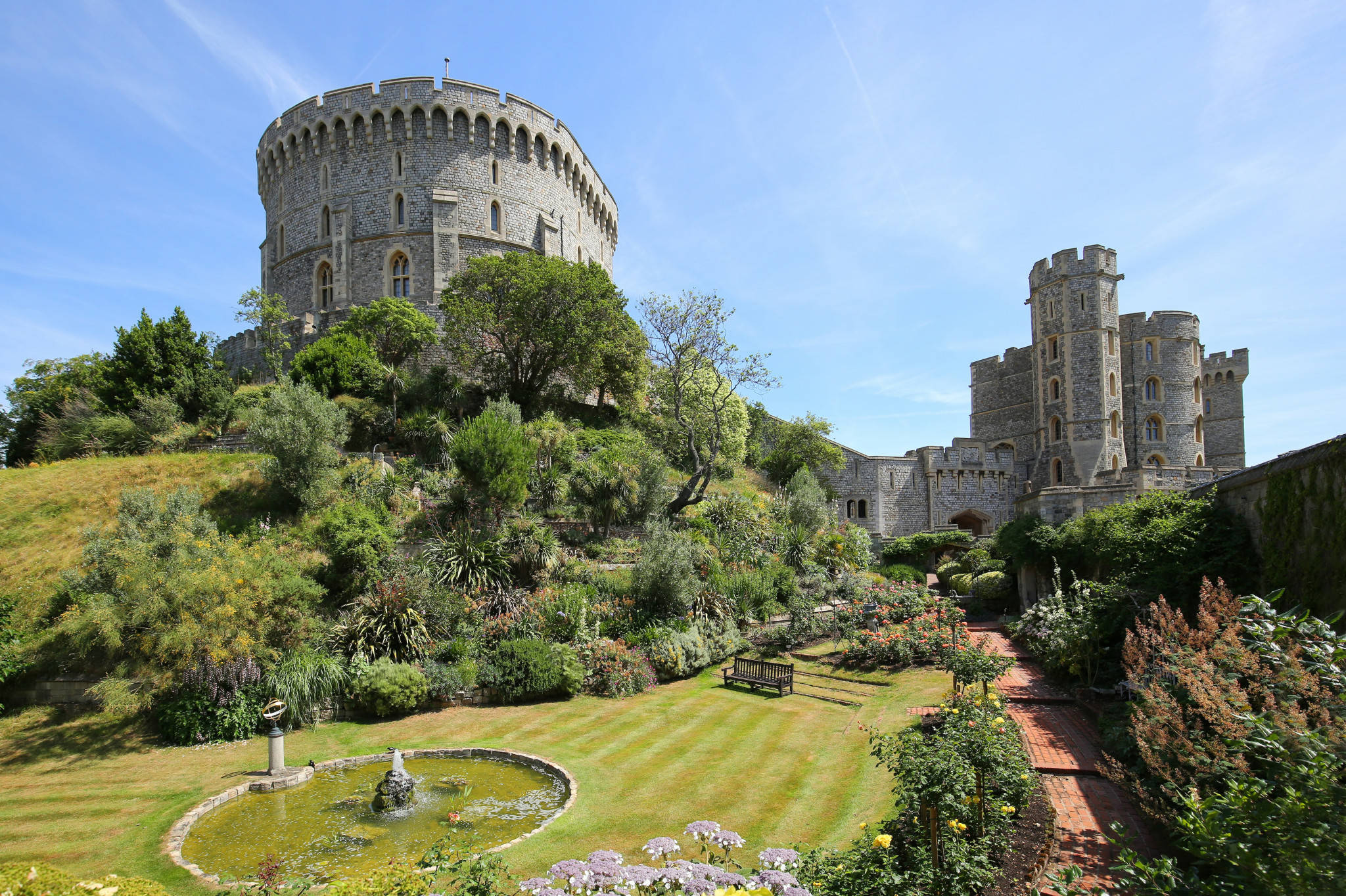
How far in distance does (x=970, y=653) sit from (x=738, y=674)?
18.0 ft

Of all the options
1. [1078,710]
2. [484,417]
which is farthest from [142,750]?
[1078,710]

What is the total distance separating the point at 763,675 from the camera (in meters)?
13.5

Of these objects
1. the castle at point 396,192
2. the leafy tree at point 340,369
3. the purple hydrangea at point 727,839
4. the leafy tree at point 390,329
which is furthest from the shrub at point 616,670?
the castle at point 396,192

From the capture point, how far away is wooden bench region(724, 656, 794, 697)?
12953 mm

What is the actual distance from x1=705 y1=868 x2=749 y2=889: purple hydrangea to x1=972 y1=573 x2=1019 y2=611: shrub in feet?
63.8

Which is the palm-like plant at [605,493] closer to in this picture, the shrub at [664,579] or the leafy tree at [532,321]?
the shrub at [664,579]

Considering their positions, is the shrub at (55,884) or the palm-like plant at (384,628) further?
the palm-like plant at (384,628)

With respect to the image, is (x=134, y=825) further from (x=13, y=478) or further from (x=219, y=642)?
(x=13, y=478)

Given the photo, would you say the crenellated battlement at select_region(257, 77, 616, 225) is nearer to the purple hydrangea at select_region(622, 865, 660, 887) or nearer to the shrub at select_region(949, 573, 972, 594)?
the shrub at select_region(949, 573, 972, 594)

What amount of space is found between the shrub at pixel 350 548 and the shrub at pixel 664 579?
18.9 ft

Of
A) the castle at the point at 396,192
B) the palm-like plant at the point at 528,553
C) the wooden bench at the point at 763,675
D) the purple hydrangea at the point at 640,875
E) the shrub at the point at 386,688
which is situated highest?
the castle at the point at 396,192

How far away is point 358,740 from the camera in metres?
10.7

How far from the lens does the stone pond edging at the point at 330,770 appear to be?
22.9 ft

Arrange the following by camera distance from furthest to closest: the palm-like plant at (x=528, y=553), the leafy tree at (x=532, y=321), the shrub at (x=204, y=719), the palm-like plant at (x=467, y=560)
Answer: the leafy tree at (x=532, y=321)
the palm-like plant at (x=528, y=553)
the palm-like plant at (x=467, y=560)
the shrub at (x=204, y=719)
